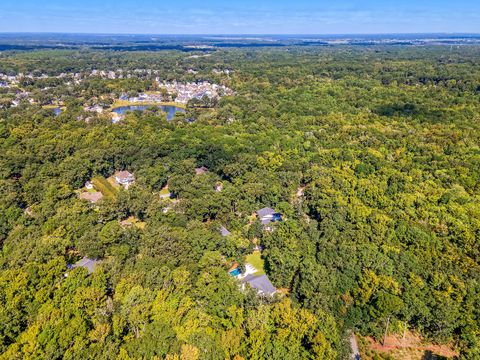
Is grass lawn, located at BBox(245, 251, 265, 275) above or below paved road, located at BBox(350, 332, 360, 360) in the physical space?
below

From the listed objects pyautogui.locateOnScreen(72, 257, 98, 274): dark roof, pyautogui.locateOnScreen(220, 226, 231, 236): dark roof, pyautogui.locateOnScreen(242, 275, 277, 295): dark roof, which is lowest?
pyautogui.locateOnScreen(220, 226, 231, 236): dark roof

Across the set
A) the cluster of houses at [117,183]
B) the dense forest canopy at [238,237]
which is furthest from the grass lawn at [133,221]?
the cluster of houses at [117,183]

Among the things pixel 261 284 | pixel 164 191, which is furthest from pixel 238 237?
pixel 164 191

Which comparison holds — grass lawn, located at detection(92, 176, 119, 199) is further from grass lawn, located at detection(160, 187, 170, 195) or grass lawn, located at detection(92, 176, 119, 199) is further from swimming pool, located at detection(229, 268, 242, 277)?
swimming pool, located at detection(229, 268, 242, 277)

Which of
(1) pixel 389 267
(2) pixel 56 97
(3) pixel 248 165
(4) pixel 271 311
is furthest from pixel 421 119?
(2) pixel 56 97

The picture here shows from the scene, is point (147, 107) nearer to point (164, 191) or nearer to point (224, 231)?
point (164, 191)

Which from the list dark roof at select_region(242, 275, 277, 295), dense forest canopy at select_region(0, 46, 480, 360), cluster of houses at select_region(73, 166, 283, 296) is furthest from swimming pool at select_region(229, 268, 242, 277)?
dark roof at select_region(242, 275, 277, 295)

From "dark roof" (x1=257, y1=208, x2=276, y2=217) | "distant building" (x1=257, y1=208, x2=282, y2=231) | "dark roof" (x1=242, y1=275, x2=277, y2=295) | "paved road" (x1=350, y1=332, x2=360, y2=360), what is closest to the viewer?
"paved road" (x1=350, y1=332, x2=360, y2=360)
